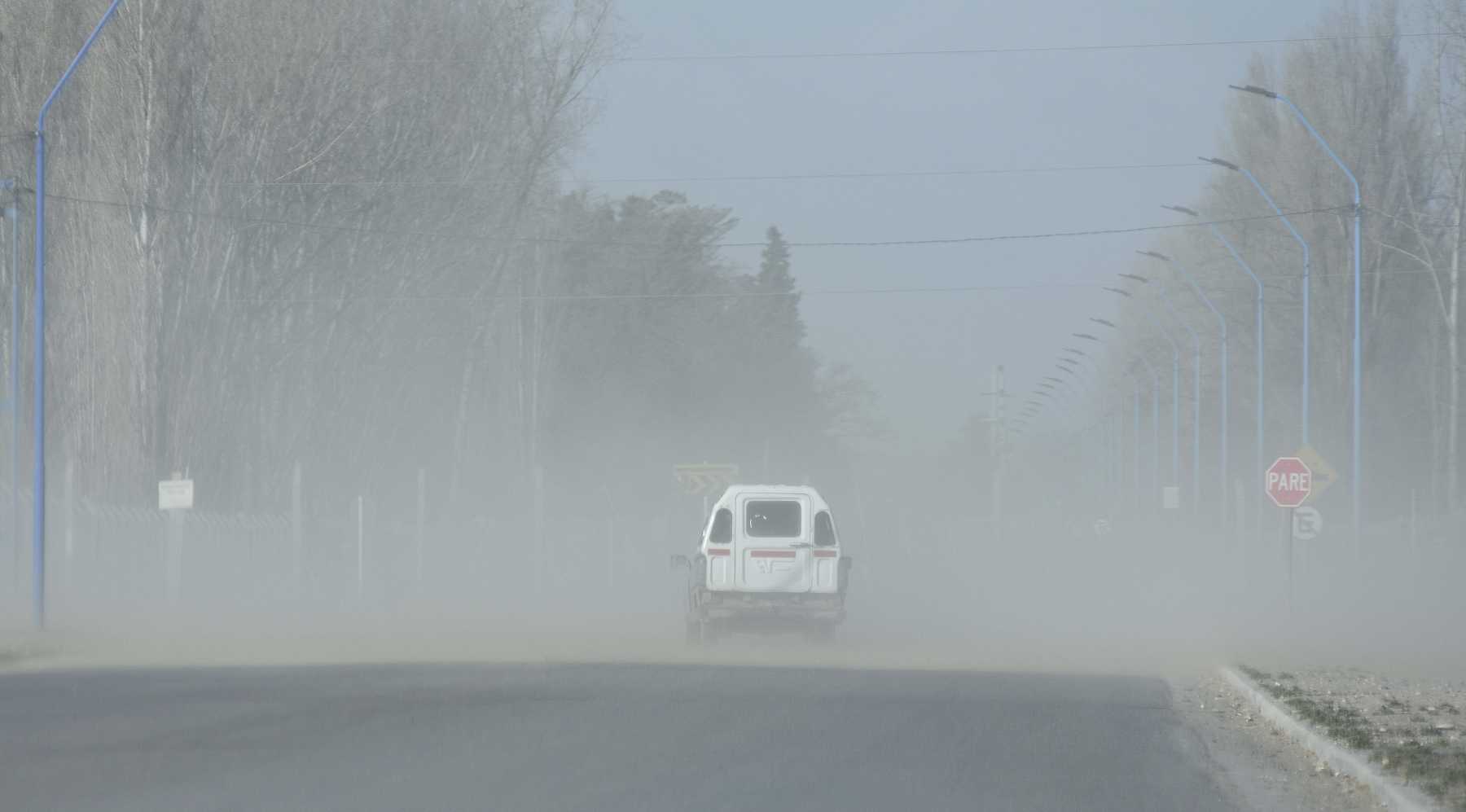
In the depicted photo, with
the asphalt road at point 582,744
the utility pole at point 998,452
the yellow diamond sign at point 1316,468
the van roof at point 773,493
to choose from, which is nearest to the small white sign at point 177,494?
the van roof at point 773,493

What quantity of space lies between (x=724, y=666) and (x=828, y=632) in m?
4.64

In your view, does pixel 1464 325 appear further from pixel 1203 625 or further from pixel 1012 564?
pixel 1203 625

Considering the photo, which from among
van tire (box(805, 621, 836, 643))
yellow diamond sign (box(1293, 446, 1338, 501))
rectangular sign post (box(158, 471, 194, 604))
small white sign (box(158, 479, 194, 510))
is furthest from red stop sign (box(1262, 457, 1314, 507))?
rectangular sign post (box(158, 471, 194, 604))

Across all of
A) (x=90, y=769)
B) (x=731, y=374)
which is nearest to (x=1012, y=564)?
(x=731, y=374)

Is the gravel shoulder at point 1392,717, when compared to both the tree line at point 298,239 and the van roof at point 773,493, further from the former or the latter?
the tree line at point 298,239

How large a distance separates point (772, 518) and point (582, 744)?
1359 centimetres

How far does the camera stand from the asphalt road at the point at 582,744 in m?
11.2

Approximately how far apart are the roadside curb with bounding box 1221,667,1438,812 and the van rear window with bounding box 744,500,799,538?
879 cm

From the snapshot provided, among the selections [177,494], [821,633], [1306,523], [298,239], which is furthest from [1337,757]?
[298,239]

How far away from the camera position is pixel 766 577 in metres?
26.6

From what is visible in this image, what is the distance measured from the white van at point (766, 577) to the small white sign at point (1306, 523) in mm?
11871

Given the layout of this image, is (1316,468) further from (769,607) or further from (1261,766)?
(1261,766)

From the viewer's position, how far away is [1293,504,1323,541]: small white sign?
35.3 m

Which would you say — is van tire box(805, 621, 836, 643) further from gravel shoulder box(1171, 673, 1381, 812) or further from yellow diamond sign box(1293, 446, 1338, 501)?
yellow diamond sign box(1293, 446, 1338, 501)
